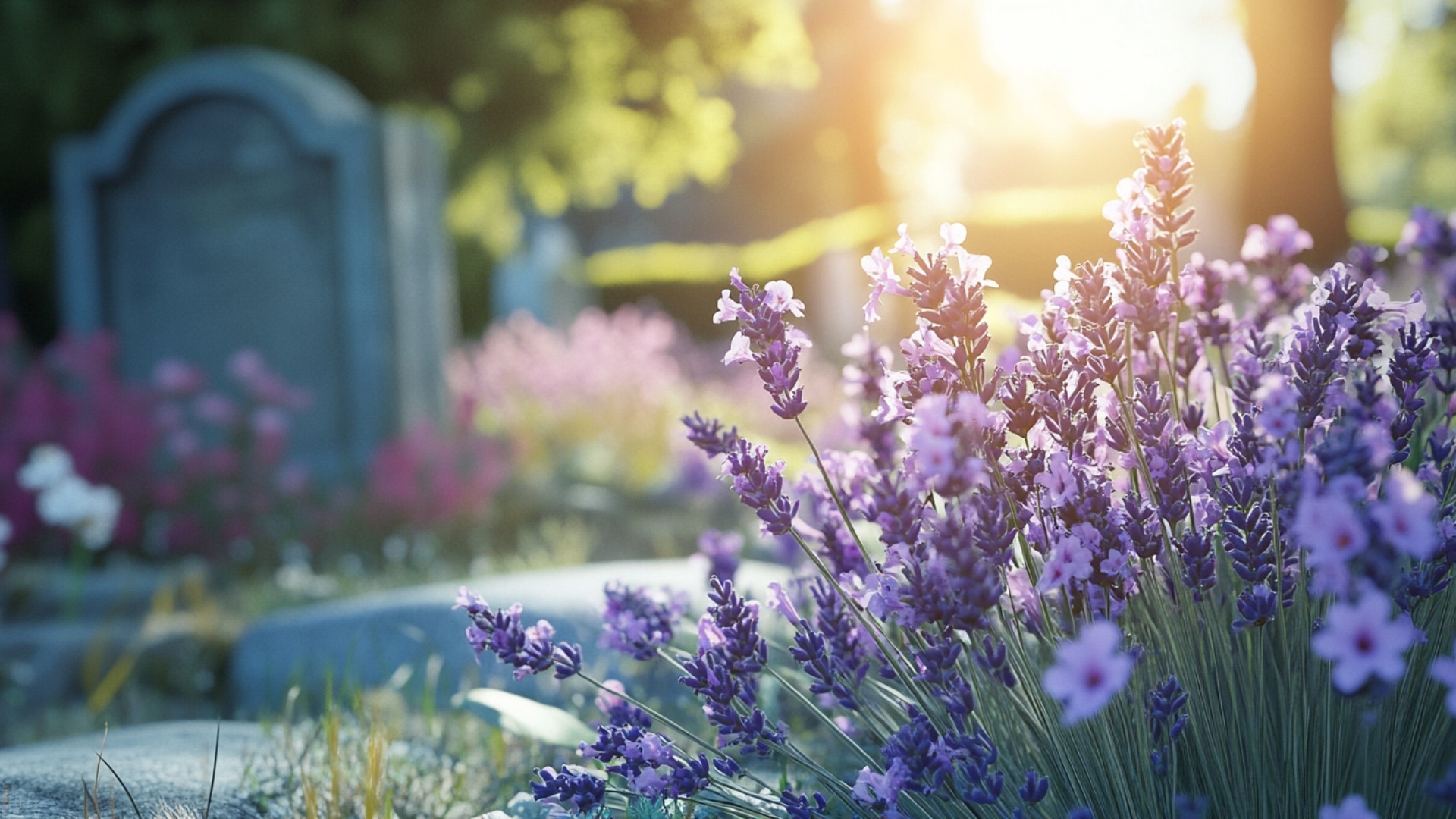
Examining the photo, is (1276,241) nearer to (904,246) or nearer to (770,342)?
(904,246)

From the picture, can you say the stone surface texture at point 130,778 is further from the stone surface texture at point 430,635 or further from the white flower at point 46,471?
the white flower at point 46,471

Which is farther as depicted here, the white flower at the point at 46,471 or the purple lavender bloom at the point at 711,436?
the white flower at the point at 46,471

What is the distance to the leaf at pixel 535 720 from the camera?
1.88 meters

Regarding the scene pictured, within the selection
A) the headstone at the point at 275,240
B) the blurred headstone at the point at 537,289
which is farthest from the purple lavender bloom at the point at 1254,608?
the blurred headstone at the point at 537,289

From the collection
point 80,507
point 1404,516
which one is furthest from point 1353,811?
point 80,507

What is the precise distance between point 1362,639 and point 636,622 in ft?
3.06

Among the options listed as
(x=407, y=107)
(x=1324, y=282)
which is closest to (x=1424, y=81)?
(x=407, y=107)

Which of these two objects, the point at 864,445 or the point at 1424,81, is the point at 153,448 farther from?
the point at 1424,81

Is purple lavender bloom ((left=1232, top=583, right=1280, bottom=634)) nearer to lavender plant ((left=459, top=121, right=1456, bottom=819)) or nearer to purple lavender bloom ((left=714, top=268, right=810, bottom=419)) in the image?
lavender plant ((left=459, top=121, right=1456, bottom=819))

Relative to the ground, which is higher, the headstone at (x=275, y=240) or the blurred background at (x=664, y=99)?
the blurred background at (x=664, y=99)

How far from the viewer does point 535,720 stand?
6.19 ft

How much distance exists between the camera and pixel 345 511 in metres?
5.53

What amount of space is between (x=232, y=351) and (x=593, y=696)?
4.45m

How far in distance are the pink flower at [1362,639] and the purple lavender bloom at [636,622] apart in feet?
2.88
